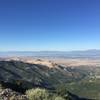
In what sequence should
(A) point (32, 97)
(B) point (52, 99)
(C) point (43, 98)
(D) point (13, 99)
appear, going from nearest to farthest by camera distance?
(D) point (13, 99), (A) point (32, 97), (C) point (43, 98), (B) point (52, 99)

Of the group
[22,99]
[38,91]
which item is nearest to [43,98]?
[38,91]

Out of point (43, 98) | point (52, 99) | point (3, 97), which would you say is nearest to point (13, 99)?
point (3, 97)

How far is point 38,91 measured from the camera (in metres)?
85.9

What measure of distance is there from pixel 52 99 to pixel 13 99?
126 feet

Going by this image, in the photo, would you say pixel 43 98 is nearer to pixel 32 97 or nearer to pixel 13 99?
pixel 32 97

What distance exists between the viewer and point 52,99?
88062mm

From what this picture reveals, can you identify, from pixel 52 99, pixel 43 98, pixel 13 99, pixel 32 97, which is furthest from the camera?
pixel 52 99

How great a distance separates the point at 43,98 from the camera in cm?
8244

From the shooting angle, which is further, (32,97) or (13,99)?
(32,97)

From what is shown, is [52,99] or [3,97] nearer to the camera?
[3,97]

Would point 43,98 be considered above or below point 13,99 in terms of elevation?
below

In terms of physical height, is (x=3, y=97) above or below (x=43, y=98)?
above

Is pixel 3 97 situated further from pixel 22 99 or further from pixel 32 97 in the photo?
pixel 32 97

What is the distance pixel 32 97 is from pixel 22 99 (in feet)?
80.7
